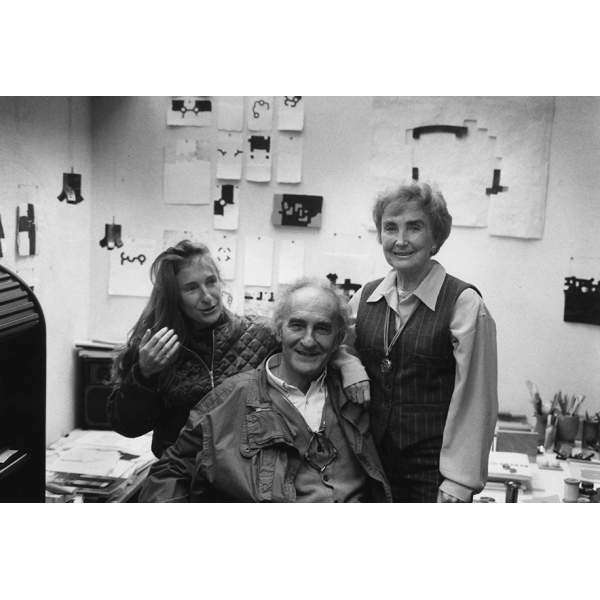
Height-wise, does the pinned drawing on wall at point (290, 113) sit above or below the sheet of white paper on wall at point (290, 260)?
above

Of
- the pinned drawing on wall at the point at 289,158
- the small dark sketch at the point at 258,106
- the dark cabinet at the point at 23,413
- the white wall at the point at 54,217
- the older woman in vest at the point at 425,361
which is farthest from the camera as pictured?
the pinned drawing on wall at the point at 289,158

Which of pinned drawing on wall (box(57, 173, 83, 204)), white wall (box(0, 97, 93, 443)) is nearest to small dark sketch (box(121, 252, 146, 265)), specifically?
white wall (box(0, 97, 93, 443))

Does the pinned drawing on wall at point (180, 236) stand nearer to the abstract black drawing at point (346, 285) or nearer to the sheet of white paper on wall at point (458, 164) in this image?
the abstract black drawing at point (346, 285)

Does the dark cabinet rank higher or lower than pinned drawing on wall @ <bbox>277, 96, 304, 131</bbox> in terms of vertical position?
lower

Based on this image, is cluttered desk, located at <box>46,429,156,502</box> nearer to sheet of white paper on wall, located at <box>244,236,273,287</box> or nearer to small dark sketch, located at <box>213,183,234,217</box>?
sheet of white paper on wall, located at <box>244,236,273,287</box>

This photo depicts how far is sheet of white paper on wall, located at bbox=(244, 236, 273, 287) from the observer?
2.15 m

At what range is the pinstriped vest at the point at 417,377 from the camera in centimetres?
172

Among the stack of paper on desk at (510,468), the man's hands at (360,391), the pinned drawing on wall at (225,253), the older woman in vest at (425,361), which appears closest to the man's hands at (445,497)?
the older woman in vest at (425,361)

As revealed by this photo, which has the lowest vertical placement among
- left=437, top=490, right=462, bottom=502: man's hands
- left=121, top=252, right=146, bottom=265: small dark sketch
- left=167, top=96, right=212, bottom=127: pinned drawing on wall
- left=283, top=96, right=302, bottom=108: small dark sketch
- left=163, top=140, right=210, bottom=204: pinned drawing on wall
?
left=437, top=490, right=462, bottom=502: man's hands

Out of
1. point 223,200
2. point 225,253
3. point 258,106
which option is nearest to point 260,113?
point 258,106

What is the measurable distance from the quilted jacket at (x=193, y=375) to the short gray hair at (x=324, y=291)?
11 cm

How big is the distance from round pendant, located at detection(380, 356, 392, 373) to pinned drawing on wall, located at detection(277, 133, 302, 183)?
0.74m
